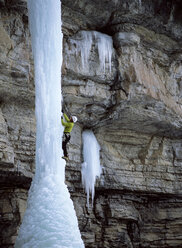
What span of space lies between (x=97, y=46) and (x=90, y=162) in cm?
332

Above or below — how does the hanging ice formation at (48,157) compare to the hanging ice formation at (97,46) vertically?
below

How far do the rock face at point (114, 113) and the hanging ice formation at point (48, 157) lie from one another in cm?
98

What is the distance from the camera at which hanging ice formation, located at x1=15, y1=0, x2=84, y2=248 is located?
670 cm

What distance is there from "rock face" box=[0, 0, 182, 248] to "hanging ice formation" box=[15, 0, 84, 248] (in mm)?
984

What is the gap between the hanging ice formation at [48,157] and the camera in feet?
22.0

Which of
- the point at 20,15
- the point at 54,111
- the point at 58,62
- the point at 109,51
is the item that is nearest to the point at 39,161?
the point at 54,111

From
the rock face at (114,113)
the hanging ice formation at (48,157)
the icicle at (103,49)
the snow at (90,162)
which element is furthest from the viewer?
the snow at (90,162)

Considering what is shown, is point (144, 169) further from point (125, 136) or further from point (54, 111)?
point (54, 111)

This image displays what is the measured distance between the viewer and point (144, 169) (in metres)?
12.8

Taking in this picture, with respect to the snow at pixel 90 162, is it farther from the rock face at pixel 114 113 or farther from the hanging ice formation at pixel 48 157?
Result: the hanging ice formation at pixel 48 157

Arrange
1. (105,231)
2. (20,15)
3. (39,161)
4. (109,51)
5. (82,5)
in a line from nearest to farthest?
(39,161)
(20,15)
(82,5)
(109,51)
(105,231)

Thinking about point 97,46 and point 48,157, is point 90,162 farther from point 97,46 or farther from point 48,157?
point 48,157

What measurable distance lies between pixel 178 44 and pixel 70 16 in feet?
11.6

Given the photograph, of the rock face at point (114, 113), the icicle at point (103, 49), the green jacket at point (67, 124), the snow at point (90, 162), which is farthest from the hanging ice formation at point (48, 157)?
the snow at point (90, 162)
